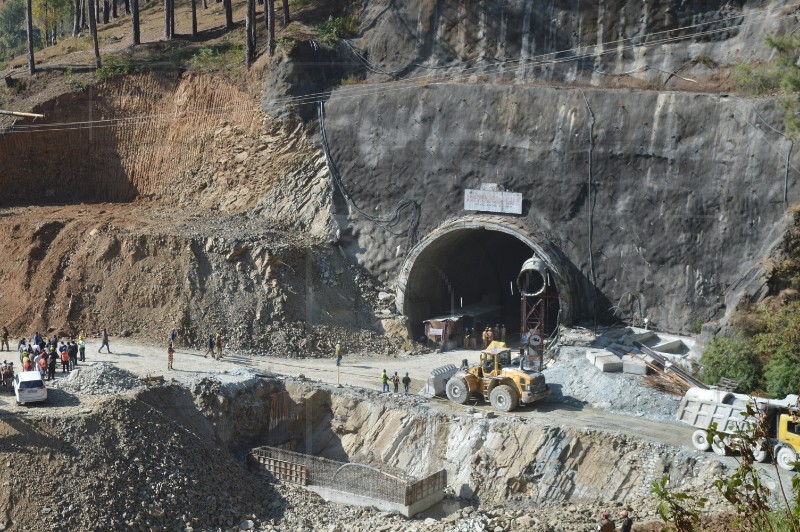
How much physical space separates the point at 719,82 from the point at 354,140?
52.9 ft

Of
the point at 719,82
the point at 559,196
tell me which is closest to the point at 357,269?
the point at 559,196

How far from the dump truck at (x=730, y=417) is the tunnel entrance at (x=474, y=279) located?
31.0ft

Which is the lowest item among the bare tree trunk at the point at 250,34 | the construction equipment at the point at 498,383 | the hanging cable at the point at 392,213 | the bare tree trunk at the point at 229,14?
the construction equipment at the point at 498,383

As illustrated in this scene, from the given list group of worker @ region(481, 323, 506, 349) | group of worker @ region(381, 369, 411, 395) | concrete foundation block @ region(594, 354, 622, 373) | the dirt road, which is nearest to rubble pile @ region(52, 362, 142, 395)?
the dirt road

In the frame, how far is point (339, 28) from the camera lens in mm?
49812

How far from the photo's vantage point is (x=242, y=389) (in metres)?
36.2

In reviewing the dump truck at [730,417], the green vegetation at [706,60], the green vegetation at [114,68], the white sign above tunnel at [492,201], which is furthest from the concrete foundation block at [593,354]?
the green vegetation at [114,68]

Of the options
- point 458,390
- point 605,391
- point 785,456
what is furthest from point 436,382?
point 785,456

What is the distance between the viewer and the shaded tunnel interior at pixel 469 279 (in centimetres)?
4350

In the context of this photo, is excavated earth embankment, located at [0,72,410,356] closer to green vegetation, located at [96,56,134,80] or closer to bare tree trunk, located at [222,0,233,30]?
green vegetation, located at [96,56,134,80]

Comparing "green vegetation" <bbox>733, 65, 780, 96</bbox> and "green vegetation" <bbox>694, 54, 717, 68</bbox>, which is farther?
"green vegetation" <bbox>694, 54, 717, 68</bbox>

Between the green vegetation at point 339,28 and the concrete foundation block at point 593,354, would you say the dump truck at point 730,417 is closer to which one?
the concrete foundation block at point 593,354

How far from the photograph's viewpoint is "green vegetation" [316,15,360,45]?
4944cm

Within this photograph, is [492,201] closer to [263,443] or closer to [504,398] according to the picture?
[504,398]
